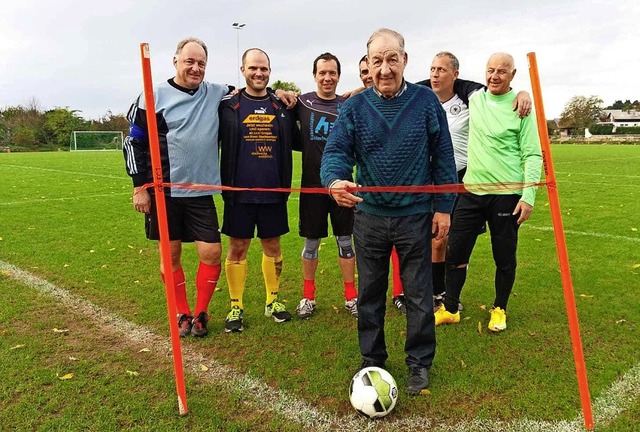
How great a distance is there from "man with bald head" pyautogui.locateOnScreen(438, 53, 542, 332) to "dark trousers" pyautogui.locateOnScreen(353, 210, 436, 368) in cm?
80

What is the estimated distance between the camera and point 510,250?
4.17 metres

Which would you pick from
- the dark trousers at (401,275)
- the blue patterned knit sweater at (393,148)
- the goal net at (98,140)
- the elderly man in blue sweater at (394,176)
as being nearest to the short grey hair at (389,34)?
the elderly man in blue sweater at (394,176)

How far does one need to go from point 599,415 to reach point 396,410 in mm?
1161

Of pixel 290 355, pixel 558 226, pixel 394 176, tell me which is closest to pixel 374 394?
pixel 290 355

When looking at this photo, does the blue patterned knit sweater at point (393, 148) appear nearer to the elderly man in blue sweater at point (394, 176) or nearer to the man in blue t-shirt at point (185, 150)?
the elderly man in blue sweater at point (394, 176)

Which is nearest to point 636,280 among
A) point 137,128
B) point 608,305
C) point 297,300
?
point 608,305

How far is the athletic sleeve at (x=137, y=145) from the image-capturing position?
3.84 m

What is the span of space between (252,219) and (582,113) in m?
92.2

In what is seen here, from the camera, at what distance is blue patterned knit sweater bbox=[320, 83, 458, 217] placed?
3.02m

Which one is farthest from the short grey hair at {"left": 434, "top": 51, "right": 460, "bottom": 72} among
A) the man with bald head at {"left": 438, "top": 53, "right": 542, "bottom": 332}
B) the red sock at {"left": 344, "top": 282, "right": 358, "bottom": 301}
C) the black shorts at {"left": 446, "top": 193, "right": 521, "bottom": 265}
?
the red sock at {"left": 344, "top": 282, "right": 358, "bottom": 301}

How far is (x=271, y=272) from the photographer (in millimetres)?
4586

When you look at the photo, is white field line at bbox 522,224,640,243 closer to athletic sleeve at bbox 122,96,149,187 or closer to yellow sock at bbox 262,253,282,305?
yellow sock at bbox 262,253,282,305

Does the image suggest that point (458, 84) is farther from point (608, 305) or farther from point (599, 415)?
point (599, 415)

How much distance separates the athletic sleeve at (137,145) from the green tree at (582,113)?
295 feet
